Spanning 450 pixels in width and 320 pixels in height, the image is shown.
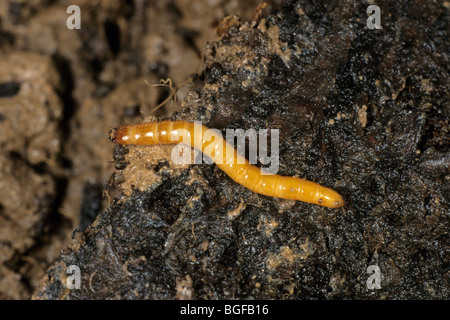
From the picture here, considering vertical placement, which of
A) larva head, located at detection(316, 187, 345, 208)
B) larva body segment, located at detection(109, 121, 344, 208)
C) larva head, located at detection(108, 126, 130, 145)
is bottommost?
larva head, located at detection(316, 187, 345, 208)

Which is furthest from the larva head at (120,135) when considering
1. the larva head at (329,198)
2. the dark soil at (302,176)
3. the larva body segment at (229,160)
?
the larva head at (329,198)

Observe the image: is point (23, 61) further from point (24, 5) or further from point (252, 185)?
point (252, 185)

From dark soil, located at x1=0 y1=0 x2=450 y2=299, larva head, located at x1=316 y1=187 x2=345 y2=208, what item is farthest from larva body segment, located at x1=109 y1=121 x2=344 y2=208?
dark soil, located at x1=0 y1=0 x2=450 y2=299

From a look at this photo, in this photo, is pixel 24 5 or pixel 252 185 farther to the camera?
pixel 24 5

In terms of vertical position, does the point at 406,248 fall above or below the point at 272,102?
below

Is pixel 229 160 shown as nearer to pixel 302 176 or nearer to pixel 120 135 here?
pixel 302 176

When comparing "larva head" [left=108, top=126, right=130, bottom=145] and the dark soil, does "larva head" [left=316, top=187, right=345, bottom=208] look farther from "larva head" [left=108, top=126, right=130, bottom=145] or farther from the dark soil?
"larva head" [left=108, top=126, right=130, bottom=145]

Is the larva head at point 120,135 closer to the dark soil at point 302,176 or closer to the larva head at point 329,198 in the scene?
the dark soil at point 302,176
